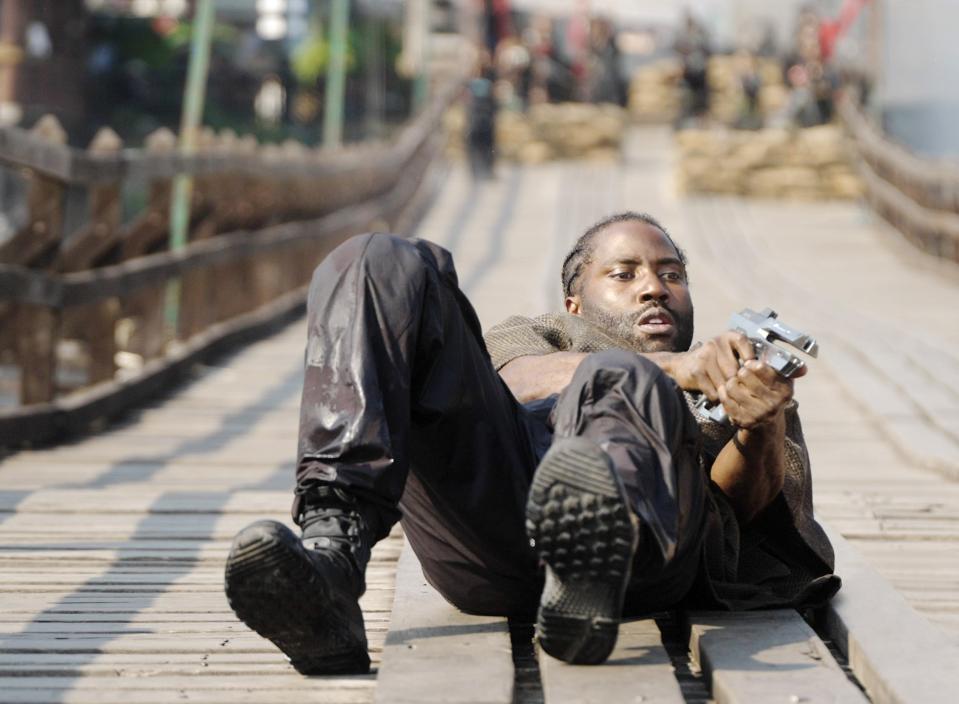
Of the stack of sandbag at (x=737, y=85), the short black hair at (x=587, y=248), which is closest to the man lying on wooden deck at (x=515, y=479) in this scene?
the short black hair at (x=587, y=248)

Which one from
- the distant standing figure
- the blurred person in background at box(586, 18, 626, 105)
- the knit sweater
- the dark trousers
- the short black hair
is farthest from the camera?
the blurred person in background at box(586, 18, 626, 105)

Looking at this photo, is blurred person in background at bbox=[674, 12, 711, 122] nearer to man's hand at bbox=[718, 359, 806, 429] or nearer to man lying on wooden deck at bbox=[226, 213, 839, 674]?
man lying on wooden deck at bbox=[226, 213, 839, 674]

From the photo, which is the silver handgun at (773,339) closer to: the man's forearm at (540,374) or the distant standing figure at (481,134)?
the man's forearm at (540,374)

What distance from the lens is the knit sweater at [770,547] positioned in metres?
2.98

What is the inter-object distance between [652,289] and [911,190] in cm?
1311

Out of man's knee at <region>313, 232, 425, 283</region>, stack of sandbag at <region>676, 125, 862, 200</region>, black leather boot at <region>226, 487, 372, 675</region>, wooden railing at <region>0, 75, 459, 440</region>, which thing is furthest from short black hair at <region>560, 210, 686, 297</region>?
stack of sandbag at <region>676, 125, 862, 200</region>

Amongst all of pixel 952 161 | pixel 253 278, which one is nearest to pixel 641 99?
pixel 952 161

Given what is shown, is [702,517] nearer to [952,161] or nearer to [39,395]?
[39,395]

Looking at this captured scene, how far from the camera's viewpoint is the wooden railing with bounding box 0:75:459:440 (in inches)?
239

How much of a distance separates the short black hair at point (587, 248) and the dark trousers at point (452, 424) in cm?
53

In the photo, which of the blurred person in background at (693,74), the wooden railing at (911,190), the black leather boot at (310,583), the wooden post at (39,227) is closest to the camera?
the black leather boot at (310,583)

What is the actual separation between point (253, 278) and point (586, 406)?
26.1 feet

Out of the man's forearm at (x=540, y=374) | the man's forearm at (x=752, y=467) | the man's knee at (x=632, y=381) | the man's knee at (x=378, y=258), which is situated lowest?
the man's forearm at (x=752, y=467)

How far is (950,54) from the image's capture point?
17594mm
